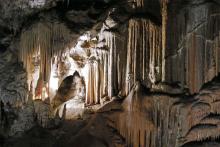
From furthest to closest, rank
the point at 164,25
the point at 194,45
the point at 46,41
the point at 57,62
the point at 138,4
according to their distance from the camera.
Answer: the point at 57,62 → the point at 46,41 → the point at 138,4 → the point at 164,25 → the point at 194,45

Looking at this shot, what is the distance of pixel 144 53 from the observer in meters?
10.4

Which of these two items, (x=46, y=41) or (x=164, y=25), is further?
(x=46, y=41)

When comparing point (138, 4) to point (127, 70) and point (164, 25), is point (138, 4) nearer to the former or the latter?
point (164, 25)

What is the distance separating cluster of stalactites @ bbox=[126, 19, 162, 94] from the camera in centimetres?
1033

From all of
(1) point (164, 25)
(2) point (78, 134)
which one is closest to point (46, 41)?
(2) point (78, 134)

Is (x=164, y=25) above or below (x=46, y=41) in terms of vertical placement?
above

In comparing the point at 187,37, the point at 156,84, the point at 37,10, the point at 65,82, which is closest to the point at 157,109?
the point at 156,84

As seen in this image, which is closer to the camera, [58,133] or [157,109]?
[157,109]

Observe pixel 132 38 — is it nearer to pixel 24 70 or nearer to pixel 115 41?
pixel 115 41

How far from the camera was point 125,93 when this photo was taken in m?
10.4

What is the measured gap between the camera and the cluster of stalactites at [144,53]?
10328mm

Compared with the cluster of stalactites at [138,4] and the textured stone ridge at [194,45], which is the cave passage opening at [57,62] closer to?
the cluster of stalactites at [138,4]

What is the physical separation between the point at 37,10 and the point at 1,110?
263cm

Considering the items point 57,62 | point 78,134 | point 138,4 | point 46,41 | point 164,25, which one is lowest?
point 78,134
